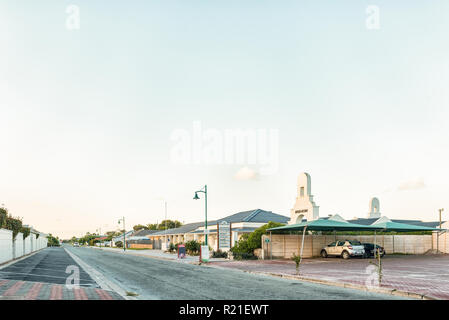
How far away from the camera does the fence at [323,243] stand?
33.1 meters

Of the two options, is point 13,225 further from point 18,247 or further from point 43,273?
point 43,273

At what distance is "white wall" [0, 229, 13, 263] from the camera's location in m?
27.4

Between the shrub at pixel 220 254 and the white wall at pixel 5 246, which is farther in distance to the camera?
the shrub at pixel 220 254

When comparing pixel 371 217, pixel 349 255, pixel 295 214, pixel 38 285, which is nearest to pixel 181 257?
pixel 295 214

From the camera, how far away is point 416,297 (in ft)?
39.5

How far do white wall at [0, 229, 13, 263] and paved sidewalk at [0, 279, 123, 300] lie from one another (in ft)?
48.4

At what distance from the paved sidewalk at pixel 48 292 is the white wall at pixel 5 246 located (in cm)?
1474

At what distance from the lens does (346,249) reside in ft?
104

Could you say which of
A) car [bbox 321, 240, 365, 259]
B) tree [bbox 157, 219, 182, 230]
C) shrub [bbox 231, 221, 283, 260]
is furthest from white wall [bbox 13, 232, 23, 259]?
tree [bbox 157, 219, 182, 230]

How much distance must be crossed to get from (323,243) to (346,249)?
355cm

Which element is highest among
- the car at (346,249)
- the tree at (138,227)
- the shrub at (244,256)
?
the car at (346,249)

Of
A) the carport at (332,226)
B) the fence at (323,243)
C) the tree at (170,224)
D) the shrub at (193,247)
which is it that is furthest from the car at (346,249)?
the tree at (170,224)

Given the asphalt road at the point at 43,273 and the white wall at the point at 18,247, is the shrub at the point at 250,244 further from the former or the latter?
the white wall at the point at 18,247
